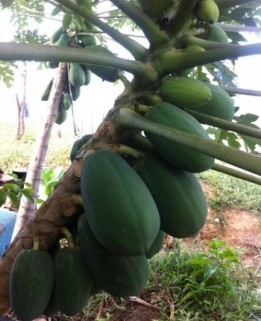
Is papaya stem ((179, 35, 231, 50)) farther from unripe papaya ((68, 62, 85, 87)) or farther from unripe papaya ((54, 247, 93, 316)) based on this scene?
unripe papaya ((68, 62, 85, 87))

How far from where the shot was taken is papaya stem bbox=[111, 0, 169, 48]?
3.34ft

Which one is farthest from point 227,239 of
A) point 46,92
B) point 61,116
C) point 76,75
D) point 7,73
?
point 7,73

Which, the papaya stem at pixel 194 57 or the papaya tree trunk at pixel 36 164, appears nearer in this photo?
the papaya stem at pixel 194 57

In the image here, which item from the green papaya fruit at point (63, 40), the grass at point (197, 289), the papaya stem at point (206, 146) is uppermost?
the green papaya fruit at point (63, 40)

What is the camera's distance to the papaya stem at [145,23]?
1.02 m

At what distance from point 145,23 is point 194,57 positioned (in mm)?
172

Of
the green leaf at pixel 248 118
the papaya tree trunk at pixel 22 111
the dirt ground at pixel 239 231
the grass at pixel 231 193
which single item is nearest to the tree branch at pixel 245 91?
the green leaf at pixel 248 118

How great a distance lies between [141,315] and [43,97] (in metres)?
1.55

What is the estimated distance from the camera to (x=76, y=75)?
8.18 feet

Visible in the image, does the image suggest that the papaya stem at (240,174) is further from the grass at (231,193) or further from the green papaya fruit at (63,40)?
the grass at (231,193)

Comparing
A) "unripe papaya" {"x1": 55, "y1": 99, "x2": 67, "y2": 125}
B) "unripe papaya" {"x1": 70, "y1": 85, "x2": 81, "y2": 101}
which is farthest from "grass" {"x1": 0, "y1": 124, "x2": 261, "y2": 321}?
"unripe papaya" {"x1": 70, "y1": 85, "x2": 81, "y2": 101}

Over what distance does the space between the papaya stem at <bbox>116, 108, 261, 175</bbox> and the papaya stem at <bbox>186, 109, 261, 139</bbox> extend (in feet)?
0.65

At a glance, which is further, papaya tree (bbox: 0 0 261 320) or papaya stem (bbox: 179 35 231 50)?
papaya stem (bbox: 179 35 231 50)

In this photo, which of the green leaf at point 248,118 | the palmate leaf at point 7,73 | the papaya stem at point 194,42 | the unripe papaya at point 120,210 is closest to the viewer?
the unripe papaya at point 120,210
